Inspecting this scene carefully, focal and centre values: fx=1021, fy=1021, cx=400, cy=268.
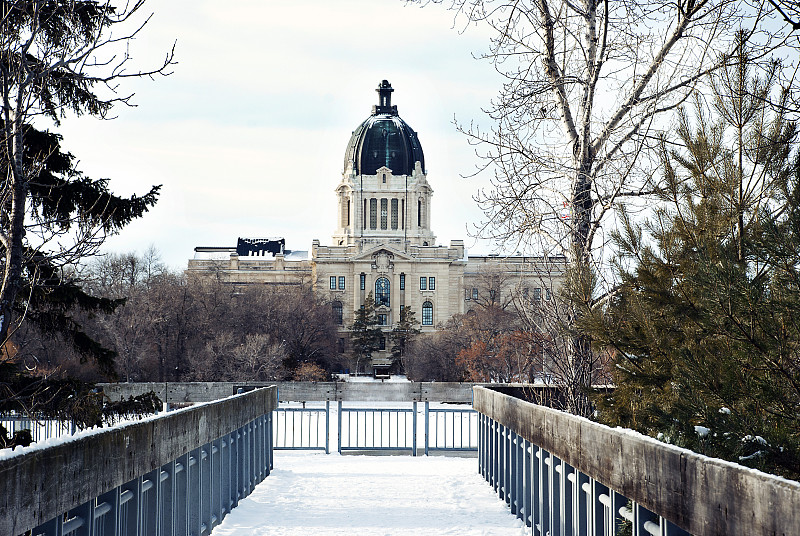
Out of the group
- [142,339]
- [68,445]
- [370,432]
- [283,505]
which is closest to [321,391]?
[370,432]

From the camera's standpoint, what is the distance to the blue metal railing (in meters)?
6.02

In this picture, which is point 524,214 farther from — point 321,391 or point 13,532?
point 321,391

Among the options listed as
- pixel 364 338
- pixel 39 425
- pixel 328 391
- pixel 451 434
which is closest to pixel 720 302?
pixel 39 425

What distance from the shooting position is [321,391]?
2289 centimetres

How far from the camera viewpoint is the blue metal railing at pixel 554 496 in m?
6.02

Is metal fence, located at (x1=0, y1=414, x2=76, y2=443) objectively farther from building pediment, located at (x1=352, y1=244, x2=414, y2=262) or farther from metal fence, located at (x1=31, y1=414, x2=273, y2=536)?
building pediment, located at (x1=352, y1=244, x2=414, y2=262)

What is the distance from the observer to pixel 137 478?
263 inches

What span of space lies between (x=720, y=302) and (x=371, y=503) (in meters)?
6.71

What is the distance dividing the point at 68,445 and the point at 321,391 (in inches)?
708

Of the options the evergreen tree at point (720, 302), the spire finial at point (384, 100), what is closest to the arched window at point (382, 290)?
the spire finial at point (384, 100)

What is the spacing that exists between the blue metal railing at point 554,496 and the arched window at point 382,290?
106513 mm

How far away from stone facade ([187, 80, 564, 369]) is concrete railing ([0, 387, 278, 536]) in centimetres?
9539

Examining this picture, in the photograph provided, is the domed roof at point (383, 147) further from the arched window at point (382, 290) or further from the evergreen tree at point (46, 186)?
the evergreen tree at point (46, 186)

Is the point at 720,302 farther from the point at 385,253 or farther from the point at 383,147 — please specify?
the point at 383,147
